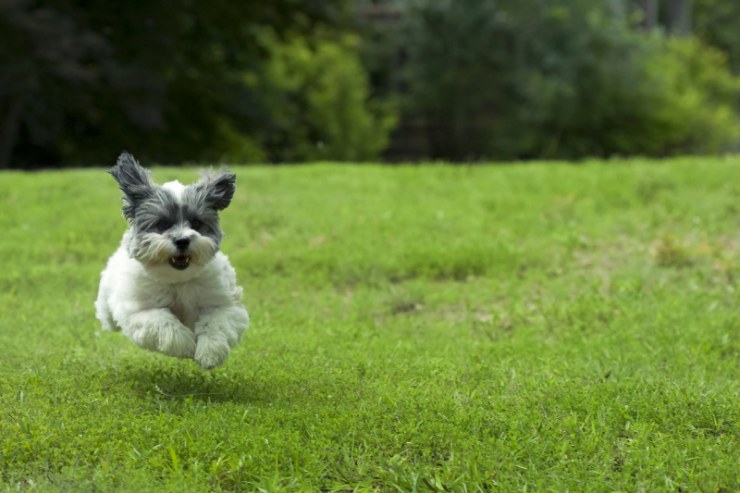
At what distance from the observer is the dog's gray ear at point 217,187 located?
587 cm

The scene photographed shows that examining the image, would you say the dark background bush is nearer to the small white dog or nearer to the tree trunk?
the tree trunk

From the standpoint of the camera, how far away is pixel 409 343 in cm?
813

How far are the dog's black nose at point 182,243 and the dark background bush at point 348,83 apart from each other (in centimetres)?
1390

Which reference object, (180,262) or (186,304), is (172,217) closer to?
(180,262)

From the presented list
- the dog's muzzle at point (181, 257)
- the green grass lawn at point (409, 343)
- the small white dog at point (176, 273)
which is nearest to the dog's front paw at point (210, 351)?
the small white dog at point (176, 273)

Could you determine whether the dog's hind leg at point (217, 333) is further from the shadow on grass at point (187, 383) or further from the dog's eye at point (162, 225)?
the dog's eye at point (162, 225)

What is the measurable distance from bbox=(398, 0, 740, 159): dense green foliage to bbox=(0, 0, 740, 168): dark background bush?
0.04 metres

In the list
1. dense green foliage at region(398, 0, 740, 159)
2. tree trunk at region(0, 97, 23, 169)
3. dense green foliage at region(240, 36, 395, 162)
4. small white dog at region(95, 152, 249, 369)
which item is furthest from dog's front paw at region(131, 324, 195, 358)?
dense green foliage at region(398, 0, 740, 159)

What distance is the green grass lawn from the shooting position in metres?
5.32

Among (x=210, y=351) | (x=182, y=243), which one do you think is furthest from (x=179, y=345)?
(x=182, y=243)

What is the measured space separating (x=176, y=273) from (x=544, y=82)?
21645 mm

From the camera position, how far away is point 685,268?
34.5 ft

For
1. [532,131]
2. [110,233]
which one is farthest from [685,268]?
[532,131]

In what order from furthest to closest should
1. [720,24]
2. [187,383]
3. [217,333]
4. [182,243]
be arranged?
[720,24] → [187,383] → [217,333] → [182,243]
